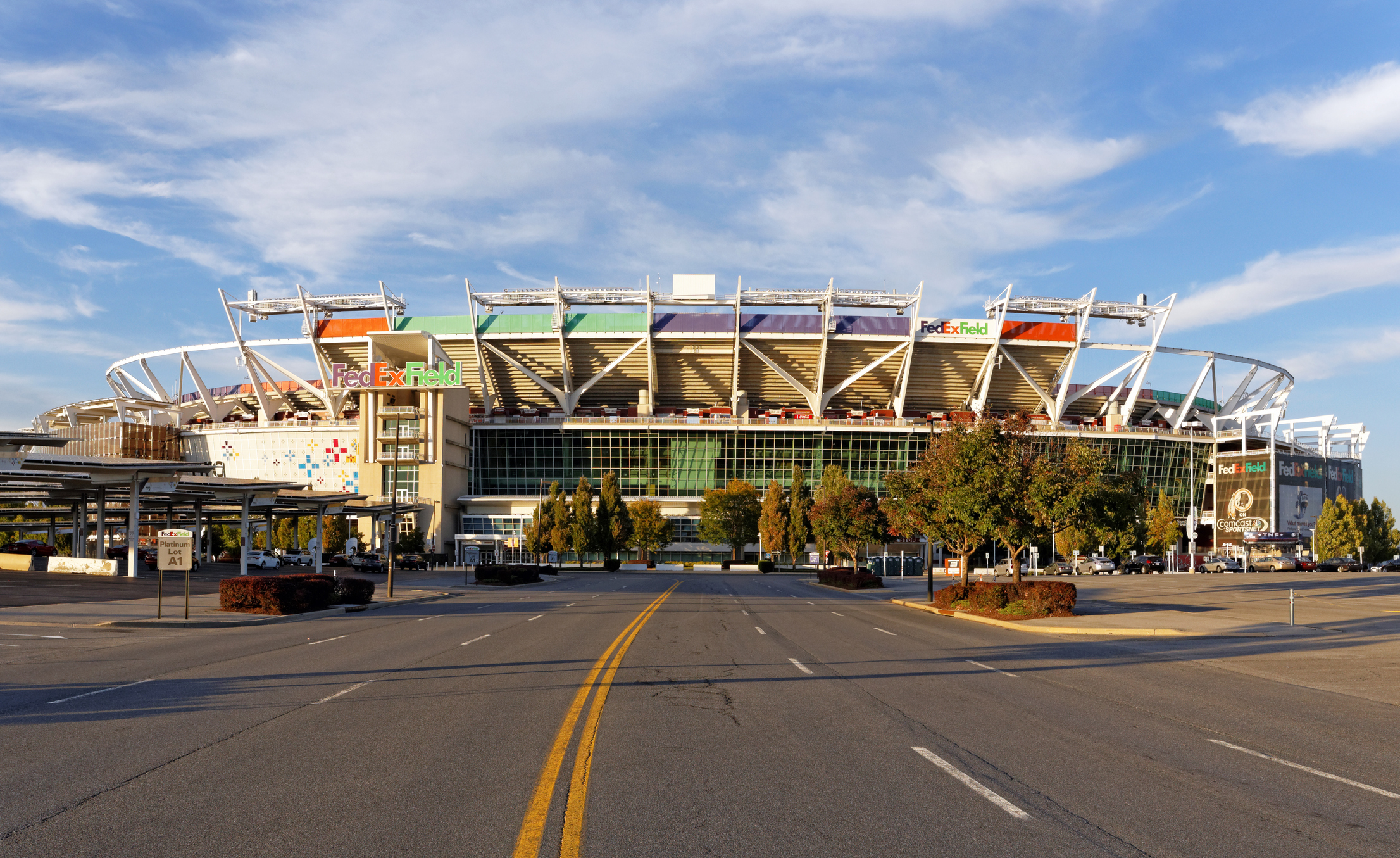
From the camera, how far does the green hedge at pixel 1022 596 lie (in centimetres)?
2927

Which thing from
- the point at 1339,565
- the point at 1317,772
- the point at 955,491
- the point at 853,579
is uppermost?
the point at 955,491

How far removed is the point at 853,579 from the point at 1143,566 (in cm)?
4129

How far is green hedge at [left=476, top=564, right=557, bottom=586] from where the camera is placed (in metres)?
57.6

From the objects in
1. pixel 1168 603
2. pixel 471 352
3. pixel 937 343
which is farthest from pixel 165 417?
pixel 1168 603

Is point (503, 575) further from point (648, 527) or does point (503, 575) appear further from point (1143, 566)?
point (1143, 566)

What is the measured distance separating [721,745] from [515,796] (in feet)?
8.78

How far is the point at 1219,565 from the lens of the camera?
80.2 metres

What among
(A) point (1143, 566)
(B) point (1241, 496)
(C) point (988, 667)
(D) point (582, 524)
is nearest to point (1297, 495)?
(B) point (1241, 496)

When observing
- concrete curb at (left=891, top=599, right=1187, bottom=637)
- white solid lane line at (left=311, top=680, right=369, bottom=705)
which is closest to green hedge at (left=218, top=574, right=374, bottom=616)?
white solid lane line at (left=311, top=680, right=369, bottom=705)

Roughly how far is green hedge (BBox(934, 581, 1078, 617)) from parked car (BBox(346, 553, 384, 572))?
49122mm

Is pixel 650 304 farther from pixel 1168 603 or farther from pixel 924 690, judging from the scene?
pixel 924 690

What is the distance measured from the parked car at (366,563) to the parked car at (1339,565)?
79021 mm

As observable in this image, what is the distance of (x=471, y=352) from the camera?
350 ft

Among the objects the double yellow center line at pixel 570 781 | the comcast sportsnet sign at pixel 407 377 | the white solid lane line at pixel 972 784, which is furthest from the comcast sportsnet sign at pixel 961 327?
the white solid lane line at pixel 972 784
